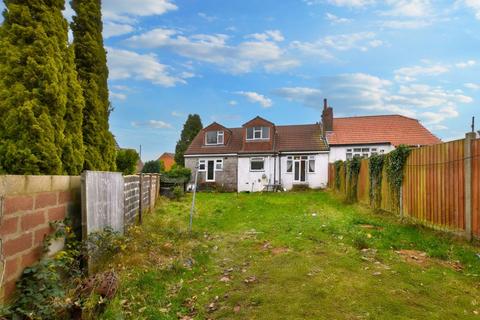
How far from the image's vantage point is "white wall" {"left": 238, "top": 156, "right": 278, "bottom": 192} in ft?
91.5

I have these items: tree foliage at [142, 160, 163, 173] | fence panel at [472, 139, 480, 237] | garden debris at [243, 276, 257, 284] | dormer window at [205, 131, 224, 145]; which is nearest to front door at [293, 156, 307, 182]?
dormer window at [205, 131, 224, 145]

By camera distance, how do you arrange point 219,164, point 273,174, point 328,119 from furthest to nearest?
point 219,164 → point 328,119 → point 273,174

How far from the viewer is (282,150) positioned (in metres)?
27.9

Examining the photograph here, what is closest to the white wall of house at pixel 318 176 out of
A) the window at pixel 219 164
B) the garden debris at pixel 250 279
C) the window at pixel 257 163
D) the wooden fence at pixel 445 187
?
the window at pixel 257 163

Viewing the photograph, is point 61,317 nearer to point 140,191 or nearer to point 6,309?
point 6,309

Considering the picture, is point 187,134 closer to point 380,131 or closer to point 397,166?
point 380,131

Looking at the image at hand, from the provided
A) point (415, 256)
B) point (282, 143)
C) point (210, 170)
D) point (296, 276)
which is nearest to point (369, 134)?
point (282, 143)

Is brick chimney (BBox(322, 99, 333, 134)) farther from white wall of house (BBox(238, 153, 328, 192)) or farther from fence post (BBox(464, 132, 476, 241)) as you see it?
fence post (BBox(464, 132, 476, 241))

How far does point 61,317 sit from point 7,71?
420 centimetres

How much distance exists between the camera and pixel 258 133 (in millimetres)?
28859

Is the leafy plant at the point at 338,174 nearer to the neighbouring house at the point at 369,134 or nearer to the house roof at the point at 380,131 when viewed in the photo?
the neighbouring house at the point at 369,134

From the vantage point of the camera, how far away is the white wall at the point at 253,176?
91.5 ft

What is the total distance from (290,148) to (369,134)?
21.8 feet

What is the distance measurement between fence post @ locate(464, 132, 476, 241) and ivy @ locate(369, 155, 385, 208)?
16.8 feet
